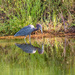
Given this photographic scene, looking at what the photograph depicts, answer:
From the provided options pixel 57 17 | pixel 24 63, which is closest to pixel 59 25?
pixel 57 17

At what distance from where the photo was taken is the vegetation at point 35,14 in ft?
40.1

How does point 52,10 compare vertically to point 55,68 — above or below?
below

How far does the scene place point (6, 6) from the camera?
13.4 meters

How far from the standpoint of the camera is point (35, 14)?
1250 cm

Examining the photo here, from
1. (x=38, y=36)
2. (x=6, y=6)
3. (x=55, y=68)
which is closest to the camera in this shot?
(x=55, y=68)

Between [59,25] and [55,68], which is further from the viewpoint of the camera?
[59,25]

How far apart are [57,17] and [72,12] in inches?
46.7

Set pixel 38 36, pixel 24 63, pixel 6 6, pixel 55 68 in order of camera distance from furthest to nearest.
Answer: pixel 6 6 → pixel 38 36 → pixel 24 63 → pixel 55 68

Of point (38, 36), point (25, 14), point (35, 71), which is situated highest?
point (35, 71)

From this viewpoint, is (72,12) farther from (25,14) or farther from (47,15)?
(25,14)

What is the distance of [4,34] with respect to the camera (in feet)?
40.3

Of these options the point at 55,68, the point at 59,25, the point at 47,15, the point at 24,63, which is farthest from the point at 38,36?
the point at 55,68

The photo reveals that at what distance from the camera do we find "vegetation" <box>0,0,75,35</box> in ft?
40.1

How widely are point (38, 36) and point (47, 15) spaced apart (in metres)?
2.11
